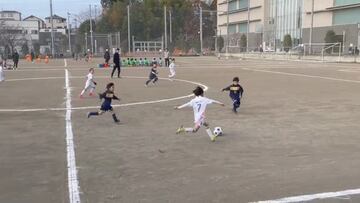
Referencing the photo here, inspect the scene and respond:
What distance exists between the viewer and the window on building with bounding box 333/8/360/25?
59.1 meters

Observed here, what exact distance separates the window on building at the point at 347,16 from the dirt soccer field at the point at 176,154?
1906 inches

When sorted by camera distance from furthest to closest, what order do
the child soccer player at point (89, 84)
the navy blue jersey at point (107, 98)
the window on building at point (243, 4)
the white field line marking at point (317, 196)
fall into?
the window on building at point (243, 4)
the child soccer player at point (89, 84)
the navy blue jersey at point (107, 98)
the white field line marking at point (317, 196)

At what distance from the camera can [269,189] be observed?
614cm

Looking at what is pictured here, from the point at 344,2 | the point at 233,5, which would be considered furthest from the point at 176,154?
the point at 233,5

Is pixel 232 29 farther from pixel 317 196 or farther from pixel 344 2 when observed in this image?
pixel 317 196

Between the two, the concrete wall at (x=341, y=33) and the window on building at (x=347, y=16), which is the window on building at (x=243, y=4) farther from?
the window on building at (x=347, y=16)

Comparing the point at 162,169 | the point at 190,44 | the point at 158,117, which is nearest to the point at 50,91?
the point at 158,117

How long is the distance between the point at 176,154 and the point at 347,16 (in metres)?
58.4

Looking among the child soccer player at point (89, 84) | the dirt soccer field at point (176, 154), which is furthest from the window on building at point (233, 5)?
the dirt soccer field at point (176, 154)

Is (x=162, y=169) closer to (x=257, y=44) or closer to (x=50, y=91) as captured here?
(x=50, y=91)

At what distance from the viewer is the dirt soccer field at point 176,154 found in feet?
19.9

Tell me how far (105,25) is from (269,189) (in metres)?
98.8

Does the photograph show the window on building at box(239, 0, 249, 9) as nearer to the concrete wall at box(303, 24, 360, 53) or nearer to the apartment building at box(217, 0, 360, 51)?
the apartment building at box(217, 0, 360, 51)

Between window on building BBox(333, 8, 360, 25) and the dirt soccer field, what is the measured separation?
4840 cm
